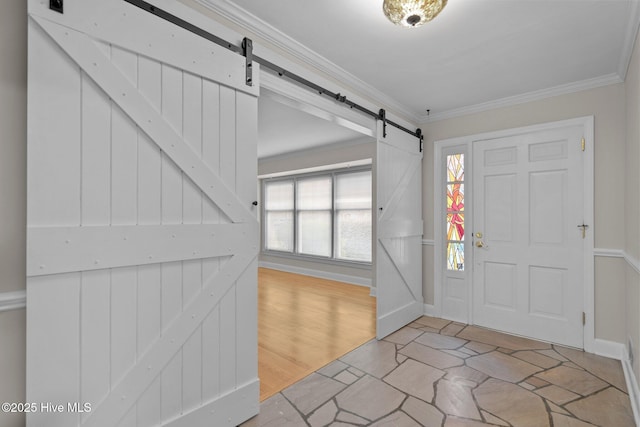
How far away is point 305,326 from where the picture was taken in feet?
11.5

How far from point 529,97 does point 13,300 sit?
4.27 m

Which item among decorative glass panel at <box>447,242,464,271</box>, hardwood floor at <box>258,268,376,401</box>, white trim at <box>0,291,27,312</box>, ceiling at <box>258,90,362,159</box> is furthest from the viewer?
ceiling at <box>258,90,362,159</box>

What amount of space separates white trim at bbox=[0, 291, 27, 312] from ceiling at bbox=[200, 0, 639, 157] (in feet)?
5.77

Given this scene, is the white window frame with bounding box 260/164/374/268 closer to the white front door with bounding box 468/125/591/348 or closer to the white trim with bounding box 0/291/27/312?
the white front door with bounding box 468/125/591/348

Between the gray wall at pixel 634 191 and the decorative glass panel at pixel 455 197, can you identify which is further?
the decorative glass panel at pixel 455 197

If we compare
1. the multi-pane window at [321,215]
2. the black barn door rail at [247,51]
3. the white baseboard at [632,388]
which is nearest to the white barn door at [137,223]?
the black barn door rail at [247,51]

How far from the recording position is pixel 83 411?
1297mm

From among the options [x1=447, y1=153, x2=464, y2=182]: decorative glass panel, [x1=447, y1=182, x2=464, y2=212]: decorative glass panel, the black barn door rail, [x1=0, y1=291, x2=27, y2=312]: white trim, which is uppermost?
the black barn door rail

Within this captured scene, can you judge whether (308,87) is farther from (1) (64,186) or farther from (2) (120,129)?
(1) (64,186)

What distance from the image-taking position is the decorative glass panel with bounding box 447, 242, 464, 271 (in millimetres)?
3682

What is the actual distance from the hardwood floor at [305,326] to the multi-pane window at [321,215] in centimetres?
84

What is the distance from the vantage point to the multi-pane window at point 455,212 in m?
3.69

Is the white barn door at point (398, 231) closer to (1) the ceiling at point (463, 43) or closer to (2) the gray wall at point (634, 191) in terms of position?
(1) the ceiling at point (463, 43)

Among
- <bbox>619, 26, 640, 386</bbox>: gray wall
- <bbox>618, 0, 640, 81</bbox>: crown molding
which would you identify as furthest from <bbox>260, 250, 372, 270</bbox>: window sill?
<bbox>618, 0, 640, 81</bbox>: crown molding
